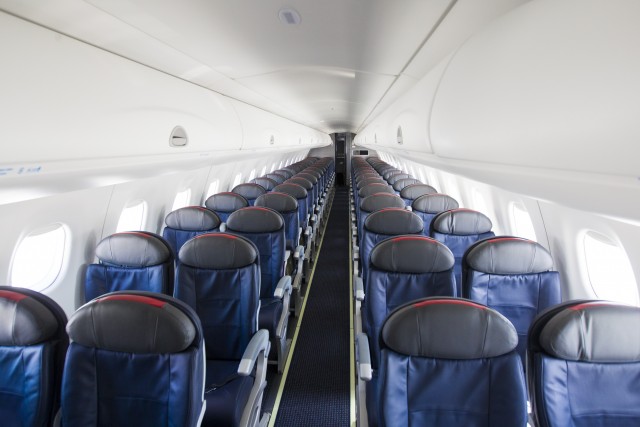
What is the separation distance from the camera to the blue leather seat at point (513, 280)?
311cm

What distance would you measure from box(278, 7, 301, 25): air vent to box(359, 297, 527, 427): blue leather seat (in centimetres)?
212

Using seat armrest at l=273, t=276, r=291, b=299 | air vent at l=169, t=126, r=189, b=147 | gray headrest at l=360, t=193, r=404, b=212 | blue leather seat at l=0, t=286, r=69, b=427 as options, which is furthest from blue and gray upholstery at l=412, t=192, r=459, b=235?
blue leather seat at l=0, t=286, r=69, b=427

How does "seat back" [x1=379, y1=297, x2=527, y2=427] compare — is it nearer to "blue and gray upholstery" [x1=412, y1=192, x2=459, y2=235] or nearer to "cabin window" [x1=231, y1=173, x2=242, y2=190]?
"blue and gray upholstery" [x1=412, y1=192, x2=459, y2=235]

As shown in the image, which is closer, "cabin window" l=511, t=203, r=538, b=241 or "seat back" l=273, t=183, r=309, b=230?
"cabin window" l=511, t=203, r=538, b=241

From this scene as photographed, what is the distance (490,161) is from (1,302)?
2863 millimetres

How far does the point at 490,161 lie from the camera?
98.3 inches

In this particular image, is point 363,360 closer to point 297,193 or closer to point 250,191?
point 297,193

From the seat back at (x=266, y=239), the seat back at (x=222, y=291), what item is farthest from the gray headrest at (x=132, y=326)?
the seat back at (x=266, y=239)

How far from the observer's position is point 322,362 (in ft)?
14.4

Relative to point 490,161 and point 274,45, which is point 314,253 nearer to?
point 274,45

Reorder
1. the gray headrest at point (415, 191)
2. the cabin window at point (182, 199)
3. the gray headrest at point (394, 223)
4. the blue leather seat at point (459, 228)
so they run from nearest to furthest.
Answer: the blue leather seat at point (459, 228)
the gray headrest at point (394, 223)
the cabin window at point (182, 199)
the gray headrest at point (415, 191)

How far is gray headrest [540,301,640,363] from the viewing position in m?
1.80

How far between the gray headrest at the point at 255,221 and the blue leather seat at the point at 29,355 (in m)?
2.68

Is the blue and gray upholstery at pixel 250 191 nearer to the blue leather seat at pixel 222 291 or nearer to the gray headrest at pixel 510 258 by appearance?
the blue leather seat at pixel 222 291
